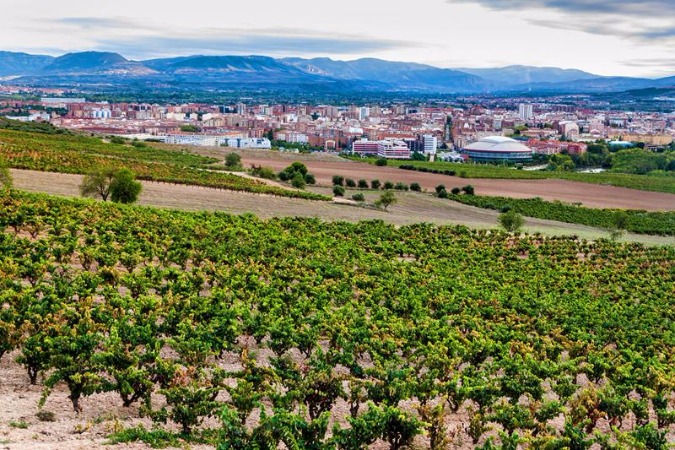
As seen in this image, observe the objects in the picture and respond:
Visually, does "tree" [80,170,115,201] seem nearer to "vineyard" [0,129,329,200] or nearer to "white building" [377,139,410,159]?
"vineyard" [0,129,329,200]

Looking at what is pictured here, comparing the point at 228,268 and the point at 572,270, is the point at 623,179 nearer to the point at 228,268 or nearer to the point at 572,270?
the point at 572,270

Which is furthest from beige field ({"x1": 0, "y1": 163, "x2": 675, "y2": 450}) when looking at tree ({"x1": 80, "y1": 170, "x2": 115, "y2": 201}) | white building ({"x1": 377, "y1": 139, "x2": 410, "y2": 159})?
white building ({"x1": 377, "y1": 139, "x2": 410, "y2": 159})

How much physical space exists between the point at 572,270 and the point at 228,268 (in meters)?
21.5

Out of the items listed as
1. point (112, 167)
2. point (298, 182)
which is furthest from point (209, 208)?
point (298, 182)

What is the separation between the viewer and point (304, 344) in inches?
848

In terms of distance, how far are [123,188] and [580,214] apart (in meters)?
50.6

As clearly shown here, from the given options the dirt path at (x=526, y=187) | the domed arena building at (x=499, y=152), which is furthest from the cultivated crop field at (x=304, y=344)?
the domed arena building at (x=499, y=152)

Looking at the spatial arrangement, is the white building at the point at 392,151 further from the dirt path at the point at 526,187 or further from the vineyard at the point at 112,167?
the vineyard at the point at 112,167

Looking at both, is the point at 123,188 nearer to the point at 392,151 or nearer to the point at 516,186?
the point at 516,186

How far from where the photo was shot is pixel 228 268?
A: 1236 inches

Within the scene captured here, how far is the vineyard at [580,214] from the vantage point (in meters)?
75.0

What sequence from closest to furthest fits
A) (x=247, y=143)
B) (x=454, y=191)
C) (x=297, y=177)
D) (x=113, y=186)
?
(x=113, y=186) < (x=297, y=177) < (x=454, y=191) < (x=247, y=143)

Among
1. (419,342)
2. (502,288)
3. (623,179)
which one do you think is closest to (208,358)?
(419,342)

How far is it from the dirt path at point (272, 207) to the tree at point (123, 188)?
9.68 feet
